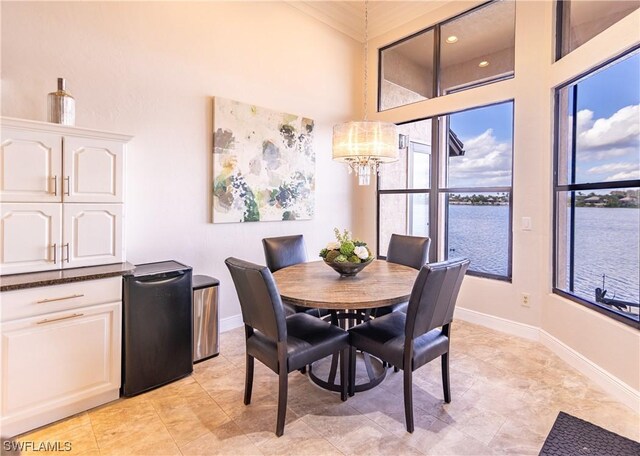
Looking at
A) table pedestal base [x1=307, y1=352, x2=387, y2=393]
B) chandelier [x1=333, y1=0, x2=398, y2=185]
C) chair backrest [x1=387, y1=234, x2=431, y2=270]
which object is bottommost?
table pedestal base [x1=307, y1=352, x2=387, y2=393]

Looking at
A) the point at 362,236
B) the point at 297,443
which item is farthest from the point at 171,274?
the point at 362,236

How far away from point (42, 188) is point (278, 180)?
2.18 metres

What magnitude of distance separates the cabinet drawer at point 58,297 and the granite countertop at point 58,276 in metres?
0.03

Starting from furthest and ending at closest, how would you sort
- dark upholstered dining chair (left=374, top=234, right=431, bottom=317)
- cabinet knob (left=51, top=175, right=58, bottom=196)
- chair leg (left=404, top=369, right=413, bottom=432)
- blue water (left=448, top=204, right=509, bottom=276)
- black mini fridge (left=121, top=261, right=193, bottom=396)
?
1. blue water (left=448, top=204, right=509, bottom=276)
2. dark upholstered dining chair (left=374, top=234, right=431, bottom=317)
3. black mini fridge (left=121, top=261, right=193, bottom=396)
4. cabinet knob (left=51, top=175, right=58, bottom=196)
5. chair leg (left=404, top=369, right=413, bottom=432)

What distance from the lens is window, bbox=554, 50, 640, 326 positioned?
2350 millimetres

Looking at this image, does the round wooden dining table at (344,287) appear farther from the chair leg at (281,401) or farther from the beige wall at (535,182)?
the beige wall at (535,182)

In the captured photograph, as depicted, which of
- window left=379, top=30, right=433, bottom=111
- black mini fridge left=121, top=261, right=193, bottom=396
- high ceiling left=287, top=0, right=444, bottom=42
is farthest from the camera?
window left=379, top=30, right=433, bottom=111

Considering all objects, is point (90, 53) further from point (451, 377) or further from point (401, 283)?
point (451, 377)

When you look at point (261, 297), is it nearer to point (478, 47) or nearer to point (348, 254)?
point (348, 254)

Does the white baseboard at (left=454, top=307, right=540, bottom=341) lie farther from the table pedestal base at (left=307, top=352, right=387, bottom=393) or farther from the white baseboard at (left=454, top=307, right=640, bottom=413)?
the table pedestal base at (left=307, top=352, right=387, bottom=393)

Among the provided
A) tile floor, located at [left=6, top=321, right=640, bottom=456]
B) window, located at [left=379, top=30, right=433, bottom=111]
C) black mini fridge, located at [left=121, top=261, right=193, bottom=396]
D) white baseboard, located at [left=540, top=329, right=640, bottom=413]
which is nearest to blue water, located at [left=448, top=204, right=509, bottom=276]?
white baseboard, located at [left=540, top=329, right=640, bottom=413]

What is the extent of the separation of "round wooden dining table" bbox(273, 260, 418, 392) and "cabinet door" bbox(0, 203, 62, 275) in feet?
4.83

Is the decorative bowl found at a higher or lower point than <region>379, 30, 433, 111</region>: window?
lower

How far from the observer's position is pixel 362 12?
4316 mm
